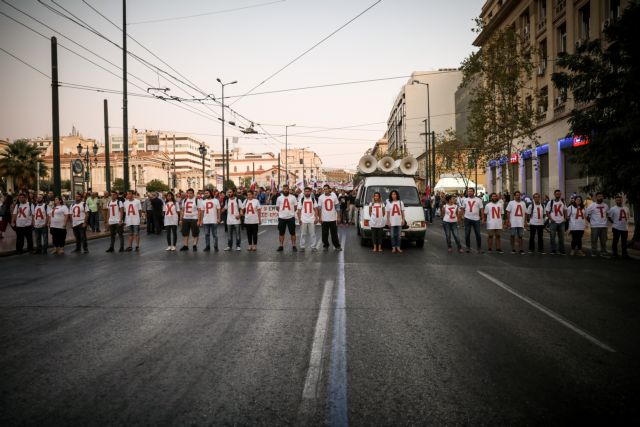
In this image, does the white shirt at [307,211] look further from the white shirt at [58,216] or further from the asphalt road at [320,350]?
the white shirt at [58,216]

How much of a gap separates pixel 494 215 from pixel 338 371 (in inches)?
445

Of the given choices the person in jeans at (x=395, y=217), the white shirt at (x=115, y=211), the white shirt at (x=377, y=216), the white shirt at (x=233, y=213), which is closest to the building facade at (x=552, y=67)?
the person in jeans at (x=395, y=217)

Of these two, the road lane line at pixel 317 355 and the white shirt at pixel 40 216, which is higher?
the white shirt at pixel 40 216

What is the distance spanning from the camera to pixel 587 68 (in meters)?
12.1

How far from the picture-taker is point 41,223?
14.1 m

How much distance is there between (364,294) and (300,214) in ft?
23.8

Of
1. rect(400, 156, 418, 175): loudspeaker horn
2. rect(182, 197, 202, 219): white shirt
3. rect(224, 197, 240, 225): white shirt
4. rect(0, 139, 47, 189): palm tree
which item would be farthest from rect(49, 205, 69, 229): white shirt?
rect(0, 139, 47, 189): palm tree

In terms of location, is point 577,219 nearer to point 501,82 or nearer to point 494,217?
point 494,217

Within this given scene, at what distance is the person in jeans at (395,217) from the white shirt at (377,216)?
0.21m

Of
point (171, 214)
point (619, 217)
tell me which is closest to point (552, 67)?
point (619, 217)

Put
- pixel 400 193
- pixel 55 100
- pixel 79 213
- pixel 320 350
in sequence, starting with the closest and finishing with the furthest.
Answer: pixel 320 350, pixel 79 213, pixel 400 193, pixel 55 100

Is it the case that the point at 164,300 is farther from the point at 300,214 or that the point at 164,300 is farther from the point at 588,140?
the point at 588,140

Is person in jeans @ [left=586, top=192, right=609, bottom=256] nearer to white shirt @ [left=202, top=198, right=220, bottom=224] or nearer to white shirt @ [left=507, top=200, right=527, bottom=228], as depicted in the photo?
white shirt @ [left=507, top=200, right=527, bottom=228]

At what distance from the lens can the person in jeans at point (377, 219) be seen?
13.9m
